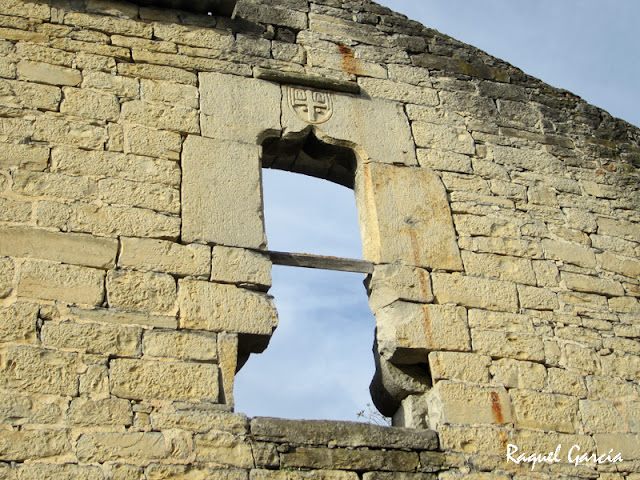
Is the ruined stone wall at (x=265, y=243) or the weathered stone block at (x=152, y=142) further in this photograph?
the weathered stone block at (x=152, y=142)

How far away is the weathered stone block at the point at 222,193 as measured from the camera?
15.5 ft

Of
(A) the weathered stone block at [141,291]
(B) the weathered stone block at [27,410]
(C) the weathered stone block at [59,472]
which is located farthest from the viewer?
(A) the weathered stone block at [141,291]

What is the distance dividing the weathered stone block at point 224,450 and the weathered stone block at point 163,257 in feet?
3.13

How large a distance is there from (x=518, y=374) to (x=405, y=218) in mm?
1197

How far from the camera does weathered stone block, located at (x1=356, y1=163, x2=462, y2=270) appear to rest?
5.07 meters

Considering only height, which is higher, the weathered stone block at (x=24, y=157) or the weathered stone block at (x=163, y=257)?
the weathered stone block at (x=24, y=157)

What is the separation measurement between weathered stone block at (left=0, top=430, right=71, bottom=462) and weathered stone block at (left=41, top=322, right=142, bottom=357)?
17.9 inches

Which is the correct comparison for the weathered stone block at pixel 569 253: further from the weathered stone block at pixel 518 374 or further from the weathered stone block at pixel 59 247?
the weathered stone block at pixel 59 247

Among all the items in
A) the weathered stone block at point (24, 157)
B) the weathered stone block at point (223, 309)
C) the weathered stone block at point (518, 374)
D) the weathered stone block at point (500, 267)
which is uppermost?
the weathered stone block at point (24, 157)

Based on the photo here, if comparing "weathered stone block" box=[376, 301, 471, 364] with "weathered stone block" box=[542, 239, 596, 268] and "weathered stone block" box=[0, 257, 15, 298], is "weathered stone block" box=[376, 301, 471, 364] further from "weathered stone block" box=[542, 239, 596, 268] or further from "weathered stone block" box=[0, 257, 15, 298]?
"weathered stone block" box=[0, 257, 15, 298]

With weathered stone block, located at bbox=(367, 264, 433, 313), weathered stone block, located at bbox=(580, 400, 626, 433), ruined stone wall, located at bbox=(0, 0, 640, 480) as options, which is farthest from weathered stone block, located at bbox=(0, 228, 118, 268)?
weathered stone block, located at bbox=(580, 400, 626, 433)

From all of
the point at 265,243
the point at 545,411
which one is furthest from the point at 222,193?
the point at 545,411

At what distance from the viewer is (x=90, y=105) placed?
198 inches
